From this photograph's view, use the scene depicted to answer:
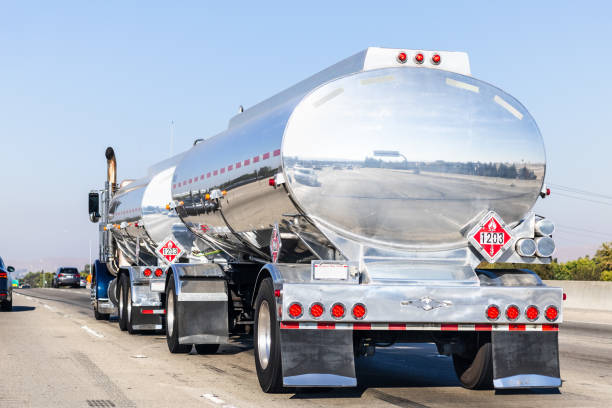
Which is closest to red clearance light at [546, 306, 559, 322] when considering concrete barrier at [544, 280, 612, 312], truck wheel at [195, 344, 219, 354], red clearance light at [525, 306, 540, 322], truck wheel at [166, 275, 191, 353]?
red clearance light at [525, 306, 540, 322]

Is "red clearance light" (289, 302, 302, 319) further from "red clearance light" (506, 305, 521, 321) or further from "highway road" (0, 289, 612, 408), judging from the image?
"red clearance light" (506, 305, 521, 321)

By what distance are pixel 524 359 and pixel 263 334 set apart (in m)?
2.86

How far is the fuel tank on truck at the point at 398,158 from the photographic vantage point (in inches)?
388

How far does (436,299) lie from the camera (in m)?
9.47

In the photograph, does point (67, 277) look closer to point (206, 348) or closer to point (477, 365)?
point (206, 348)

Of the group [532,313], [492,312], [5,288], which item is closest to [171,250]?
[492,312]

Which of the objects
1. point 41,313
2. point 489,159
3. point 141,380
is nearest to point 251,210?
point 141,380

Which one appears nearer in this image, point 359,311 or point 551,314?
point 359,311

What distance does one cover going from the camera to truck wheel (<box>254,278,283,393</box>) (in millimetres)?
9750

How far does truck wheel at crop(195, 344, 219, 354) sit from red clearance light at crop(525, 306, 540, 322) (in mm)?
6498

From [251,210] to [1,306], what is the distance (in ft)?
62.3

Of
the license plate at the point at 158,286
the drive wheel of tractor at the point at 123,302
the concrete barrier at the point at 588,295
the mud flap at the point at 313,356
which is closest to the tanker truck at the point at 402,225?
the mud flap at the point at 313,356

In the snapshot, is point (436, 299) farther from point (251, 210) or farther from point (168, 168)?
point (168, 168)

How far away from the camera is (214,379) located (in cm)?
1160
